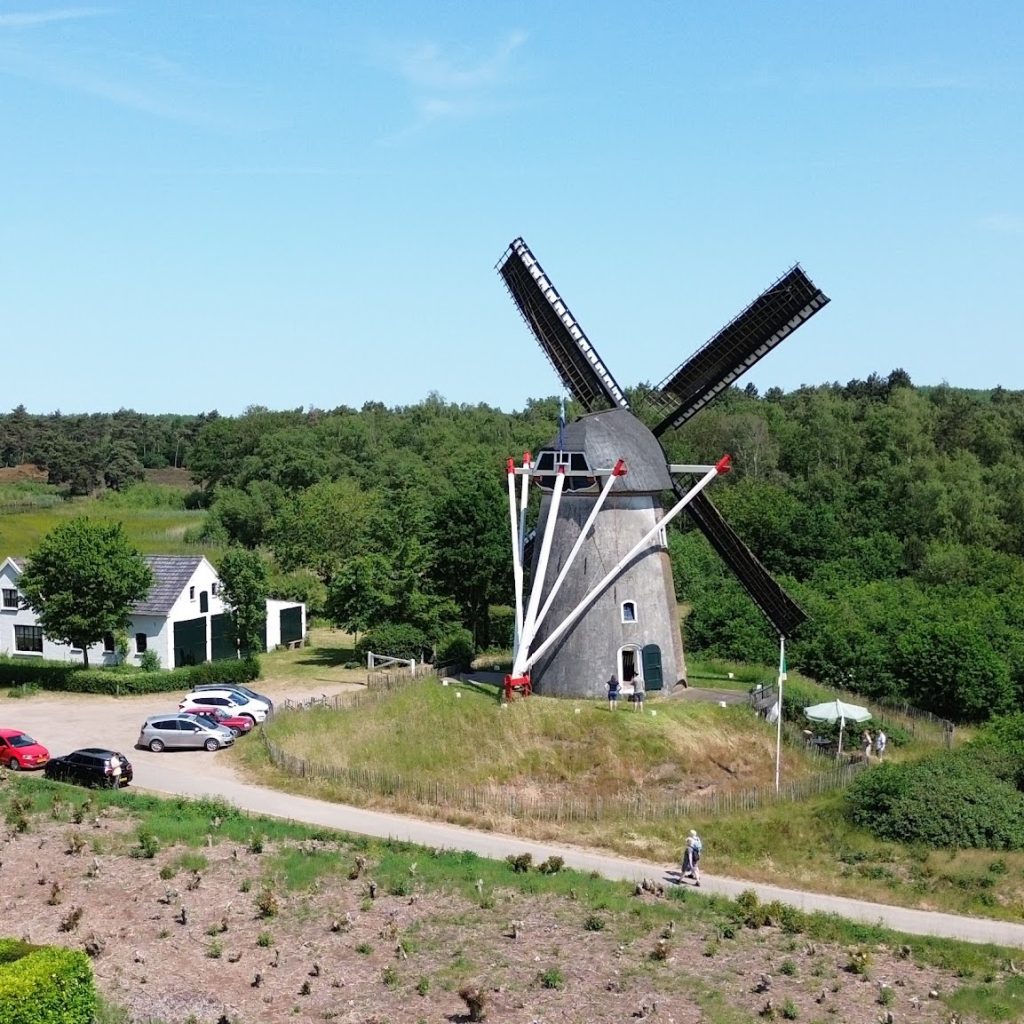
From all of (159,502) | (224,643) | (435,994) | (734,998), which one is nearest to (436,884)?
(435,994)

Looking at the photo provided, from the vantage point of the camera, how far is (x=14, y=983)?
2227 cm

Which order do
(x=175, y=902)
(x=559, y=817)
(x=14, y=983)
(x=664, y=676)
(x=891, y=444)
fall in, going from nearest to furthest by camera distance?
(x=14, y=983) < (x=175, y=902) < (x=559, y=817) < (x=664, y=676) < (x=891, y=444)

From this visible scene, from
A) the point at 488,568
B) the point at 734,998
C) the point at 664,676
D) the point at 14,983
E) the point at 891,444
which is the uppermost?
the point at 891,444

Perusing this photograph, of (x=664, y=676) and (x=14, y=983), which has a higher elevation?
(x=664, y=676)

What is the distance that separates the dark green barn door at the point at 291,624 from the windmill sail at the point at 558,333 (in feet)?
85.7

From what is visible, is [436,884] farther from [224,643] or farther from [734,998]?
[224,643]

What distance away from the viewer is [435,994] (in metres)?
25.3

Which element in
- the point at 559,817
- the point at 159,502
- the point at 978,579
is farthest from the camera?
the point at 159,502

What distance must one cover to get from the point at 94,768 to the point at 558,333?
80.3 feet

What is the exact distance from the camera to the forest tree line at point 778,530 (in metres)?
55.6

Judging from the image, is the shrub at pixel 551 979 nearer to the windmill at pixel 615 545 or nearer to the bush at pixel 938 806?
the bush at pixel 938 806

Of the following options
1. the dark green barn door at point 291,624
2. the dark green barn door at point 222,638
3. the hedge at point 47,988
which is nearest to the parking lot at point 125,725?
the dark green barn door at point 222,638

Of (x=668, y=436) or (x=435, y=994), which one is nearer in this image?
(x=435, y=994)

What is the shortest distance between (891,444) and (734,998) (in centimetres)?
7899
